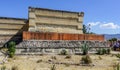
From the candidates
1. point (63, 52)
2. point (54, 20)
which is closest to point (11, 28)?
point (54, 20)

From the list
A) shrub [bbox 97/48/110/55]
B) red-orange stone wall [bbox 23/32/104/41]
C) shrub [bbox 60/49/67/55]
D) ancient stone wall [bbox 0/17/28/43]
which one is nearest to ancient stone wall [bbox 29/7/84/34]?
ancient stone wall [bbox 0/17/28/43]

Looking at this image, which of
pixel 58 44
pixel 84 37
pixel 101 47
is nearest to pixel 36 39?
pixel 58 44

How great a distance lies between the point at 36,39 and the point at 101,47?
854 centimetres

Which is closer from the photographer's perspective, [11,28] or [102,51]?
[102,51]

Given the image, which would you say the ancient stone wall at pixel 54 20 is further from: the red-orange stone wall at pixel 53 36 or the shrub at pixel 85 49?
the shrub at pixel 85 49

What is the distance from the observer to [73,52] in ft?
91.0

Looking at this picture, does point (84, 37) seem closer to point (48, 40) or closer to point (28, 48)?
point (48, 40)

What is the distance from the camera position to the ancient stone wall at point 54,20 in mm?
31484

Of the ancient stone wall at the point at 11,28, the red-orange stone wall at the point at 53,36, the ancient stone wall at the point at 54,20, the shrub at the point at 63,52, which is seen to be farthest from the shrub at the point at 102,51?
the ancient stone wall at the point at 11,28

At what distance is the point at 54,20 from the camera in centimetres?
3400

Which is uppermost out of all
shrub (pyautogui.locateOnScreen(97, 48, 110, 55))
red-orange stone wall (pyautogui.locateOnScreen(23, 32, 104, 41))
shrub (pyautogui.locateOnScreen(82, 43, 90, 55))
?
red-orange stone wall (pyautogui.locateOnScreen(23, 32, 104, 41))

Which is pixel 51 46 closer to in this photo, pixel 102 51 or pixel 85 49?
pixel 85 49

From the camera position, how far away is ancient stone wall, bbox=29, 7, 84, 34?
31.5m

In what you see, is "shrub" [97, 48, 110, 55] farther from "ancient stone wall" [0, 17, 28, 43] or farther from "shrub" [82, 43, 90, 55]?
"ancient stone wall" [0, 17, 28, 43]
